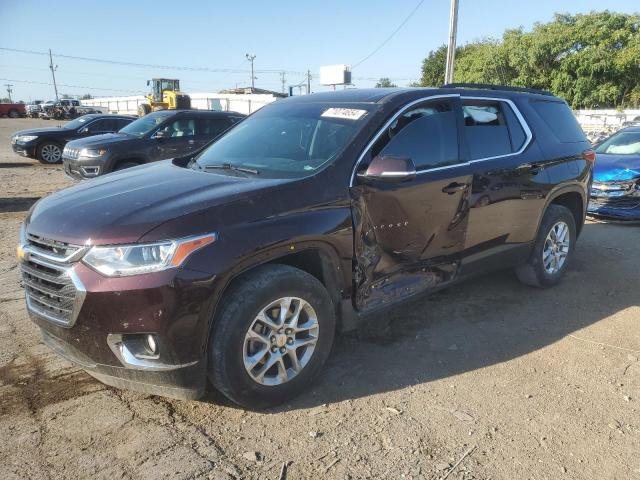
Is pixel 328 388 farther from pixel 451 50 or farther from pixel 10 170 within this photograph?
pixel 451 50

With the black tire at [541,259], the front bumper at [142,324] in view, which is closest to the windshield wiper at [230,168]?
the front bumper at [142,324]

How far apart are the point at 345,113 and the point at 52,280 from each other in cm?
220

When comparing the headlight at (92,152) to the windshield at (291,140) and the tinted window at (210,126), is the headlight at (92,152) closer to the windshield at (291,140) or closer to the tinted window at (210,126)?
the tinted window at (210,126)

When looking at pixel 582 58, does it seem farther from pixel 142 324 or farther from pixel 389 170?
pixel 142 324

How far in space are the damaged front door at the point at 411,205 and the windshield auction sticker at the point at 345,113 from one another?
0.22 metres

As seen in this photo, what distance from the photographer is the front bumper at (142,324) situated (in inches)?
102

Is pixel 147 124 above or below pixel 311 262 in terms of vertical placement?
above

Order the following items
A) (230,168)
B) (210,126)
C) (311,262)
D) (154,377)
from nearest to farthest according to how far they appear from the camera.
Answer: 1. (154,377)
2. (311,262)
3. (230,168)
4. (210,126)

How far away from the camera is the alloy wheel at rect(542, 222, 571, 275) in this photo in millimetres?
5145

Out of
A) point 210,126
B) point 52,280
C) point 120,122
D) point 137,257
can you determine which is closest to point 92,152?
point 210,126

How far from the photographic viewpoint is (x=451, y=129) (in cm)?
408

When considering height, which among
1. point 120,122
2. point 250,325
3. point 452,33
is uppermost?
point 452,33

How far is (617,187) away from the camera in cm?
836

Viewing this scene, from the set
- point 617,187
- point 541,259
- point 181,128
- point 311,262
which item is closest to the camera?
point 311,262
